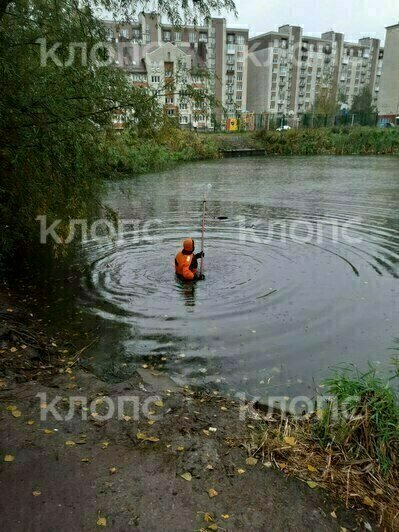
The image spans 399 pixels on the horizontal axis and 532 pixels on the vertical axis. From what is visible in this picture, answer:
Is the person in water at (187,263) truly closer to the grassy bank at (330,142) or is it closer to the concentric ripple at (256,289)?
the concentric ripple at (256,289)

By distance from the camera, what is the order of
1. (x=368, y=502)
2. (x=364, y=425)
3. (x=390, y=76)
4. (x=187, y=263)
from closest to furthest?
1. (x=368, y=502)
2. (x=364, y=425)
3. (x=187, y=263)
4. (x=390, y=76)

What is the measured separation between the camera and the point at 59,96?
7.81 metres

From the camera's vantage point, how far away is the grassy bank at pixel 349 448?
466 centimetres

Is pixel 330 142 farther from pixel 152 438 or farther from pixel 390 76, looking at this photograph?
pixel 152 438

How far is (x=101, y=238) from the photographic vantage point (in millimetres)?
16031

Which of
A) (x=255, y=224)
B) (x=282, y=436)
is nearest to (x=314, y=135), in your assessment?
(x=255, y=224)

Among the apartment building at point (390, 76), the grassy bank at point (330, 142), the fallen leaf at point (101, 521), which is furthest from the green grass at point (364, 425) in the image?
the apartment building at point (390, 76)

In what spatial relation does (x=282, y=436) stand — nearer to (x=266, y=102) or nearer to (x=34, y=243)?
(x=34, y=243)

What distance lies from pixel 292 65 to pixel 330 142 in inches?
2375

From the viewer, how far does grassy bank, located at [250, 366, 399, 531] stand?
466 cm

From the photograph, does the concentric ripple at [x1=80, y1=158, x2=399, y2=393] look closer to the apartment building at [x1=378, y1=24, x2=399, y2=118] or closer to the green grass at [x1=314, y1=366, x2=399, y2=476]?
the green grass at [x1=314, y1=366, x2=399, y2=476]

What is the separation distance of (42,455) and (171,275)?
25.1 feet

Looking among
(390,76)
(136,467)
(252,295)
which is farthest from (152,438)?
(390,76)

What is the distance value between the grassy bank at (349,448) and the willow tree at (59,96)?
20.9 feet
